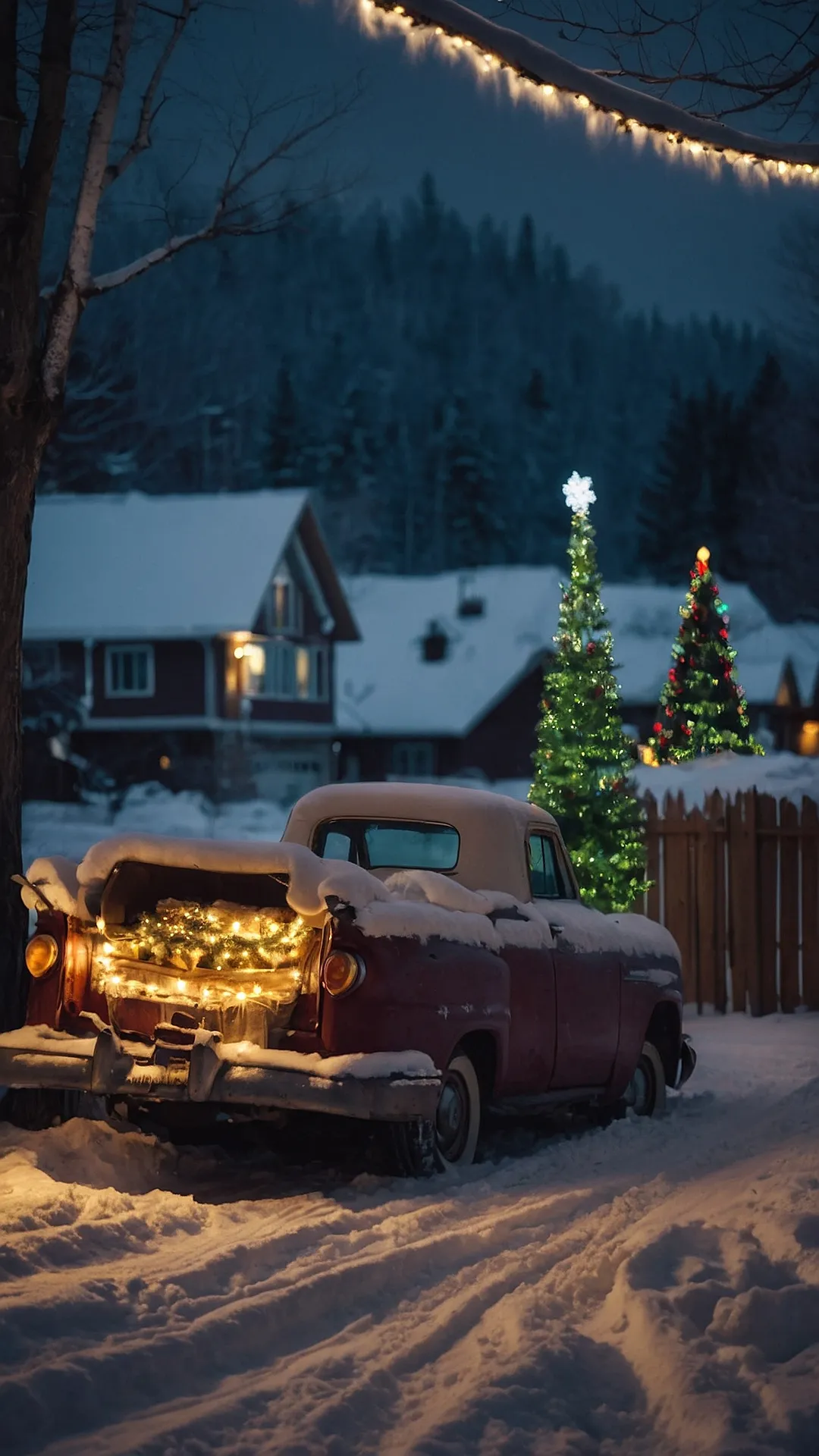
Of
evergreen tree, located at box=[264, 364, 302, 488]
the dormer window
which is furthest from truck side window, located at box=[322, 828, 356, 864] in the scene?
evergreen tree, located at box=[264, 364, 302, 488]

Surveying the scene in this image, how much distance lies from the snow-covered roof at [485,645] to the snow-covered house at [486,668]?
0.16 feet

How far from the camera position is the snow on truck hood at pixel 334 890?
23.5 feet

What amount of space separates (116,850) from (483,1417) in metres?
3.71

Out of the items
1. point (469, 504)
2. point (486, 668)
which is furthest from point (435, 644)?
point (469, 504)

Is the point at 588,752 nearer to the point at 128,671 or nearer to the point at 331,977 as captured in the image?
→ the point at 331,977

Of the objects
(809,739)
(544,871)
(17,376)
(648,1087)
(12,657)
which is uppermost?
(17,376)

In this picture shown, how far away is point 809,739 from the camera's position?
63594mm

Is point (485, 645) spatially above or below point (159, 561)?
below

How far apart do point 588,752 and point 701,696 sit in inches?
409

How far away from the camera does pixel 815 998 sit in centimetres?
1445

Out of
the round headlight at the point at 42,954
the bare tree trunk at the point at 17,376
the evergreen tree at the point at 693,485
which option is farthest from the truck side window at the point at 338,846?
the evergreen tree at the point at 693,485

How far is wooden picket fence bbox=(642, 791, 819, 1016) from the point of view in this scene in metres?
14.4

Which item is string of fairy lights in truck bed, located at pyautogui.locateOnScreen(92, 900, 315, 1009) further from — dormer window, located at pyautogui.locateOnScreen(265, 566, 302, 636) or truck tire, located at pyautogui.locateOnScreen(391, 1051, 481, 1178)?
dormer window, located at pyautogui.locateOnScreen(265, 566, 302, 636)

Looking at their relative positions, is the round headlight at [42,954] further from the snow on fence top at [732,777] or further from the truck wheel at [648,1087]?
the snow on fence top at [732,777]
